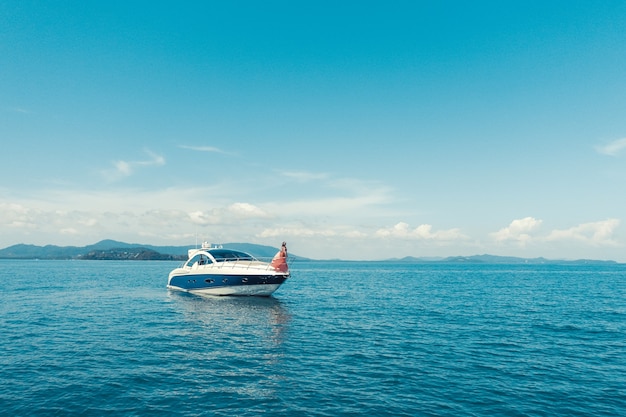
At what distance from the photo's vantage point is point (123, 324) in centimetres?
3597

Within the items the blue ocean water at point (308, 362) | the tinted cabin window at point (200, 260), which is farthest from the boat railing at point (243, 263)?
the blue ocean water at point (308, 362)

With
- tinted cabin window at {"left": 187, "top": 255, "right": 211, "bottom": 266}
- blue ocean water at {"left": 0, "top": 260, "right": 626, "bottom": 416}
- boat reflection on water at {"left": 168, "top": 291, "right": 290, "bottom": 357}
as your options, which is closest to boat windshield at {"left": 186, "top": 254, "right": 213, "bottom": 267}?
tinted cabin window at {"left": 187, "top": 255, "right": 211, "bottom": 266}

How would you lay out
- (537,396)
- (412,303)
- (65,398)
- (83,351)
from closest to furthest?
(65,398), (537,396), (83,351), (412,303)

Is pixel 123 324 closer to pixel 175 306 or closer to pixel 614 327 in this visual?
pixel 175 306

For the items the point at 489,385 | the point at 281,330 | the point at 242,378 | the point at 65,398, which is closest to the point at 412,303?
the point at 281,330

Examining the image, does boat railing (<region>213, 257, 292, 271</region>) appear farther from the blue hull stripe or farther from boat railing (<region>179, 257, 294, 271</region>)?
the blue hull stripe

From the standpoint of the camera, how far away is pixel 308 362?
950 inches

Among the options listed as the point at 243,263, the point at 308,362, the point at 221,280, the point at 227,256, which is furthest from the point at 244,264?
the point at 308,362

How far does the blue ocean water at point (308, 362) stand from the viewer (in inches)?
697

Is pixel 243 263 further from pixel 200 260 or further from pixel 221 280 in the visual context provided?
pixel 200 260

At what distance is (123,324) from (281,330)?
1582 centimetres

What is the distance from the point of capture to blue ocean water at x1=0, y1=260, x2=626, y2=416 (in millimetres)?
17703

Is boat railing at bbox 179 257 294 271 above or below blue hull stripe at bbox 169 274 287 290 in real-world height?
above

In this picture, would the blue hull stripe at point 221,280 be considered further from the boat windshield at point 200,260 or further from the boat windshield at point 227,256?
the boat windshield at point 227,256
